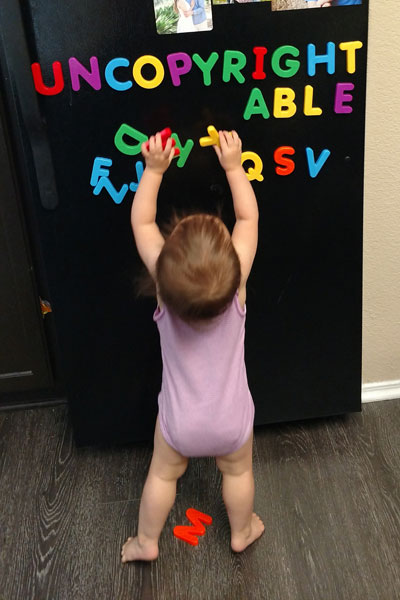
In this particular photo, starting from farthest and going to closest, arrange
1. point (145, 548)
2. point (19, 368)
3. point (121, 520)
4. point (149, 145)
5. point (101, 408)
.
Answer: point (19, 368) → point (101, 408) → point (121, 520) → point (145, 548) → point (149, 145)

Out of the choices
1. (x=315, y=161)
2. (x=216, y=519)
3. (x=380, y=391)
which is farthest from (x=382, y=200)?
(x=216, y=519)

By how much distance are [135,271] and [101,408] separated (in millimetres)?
434

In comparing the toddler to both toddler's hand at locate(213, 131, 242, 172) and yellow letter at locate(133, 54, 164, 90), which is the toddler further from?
yellow letter at locate(133, 54, 164, 90)

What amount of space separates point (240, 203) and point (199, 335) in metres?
0.32

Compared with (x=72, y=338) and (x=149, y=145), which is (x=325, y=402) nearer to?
(x=72, y=338)

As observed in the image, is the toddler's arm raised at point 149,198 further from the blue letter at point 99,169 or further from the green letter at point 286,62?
the green letter at point 286,62

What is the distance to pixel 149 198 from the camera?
127cm

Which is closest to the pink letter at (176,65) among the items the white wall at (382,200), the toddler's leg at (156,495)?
the white wall at (382,200)

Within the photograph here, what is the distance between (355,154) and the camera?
1.46 m

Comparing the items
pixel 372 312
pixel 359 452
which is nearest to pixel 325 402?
pixel 359 452

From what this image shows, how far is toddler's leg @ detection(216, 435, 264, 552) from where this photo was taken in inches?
53.9

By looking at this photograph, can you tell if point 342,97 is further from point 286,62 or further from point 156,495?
Result: point 156,495

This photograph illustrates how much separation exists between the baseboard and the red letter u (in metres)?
1.30

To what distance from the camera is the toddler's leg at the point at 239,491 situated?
1.37m
